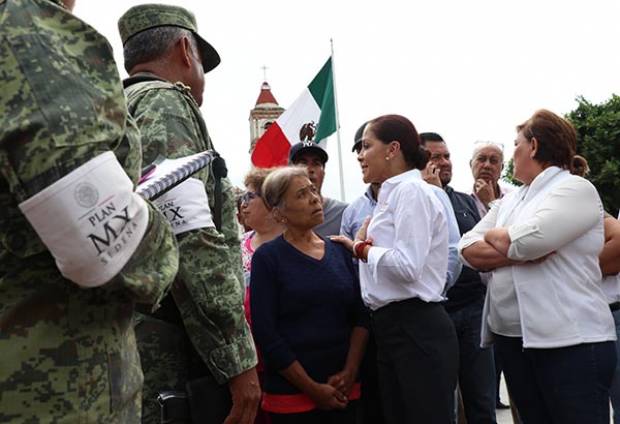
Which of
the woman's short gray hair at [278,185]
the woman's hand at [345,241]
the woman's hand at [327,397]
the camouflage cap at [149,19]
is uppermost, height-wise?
the camouflage cap at [149,19]

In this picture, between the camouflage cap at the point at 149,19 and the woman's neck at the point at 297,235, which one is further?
the woman's neck at the point at 297,235

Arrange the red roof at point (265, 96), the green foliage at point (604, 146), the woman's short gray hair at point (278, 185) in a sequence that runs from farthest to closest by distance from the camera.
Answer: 1. the red roof at point (265, 96)
2. the green foliage at point (604, 146)
3. the woman's short gray hair at point (278, 185)

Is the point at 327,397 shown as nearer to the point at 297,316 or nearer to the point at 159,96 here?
the point at 297,316

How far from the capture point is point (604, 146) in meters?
28.8

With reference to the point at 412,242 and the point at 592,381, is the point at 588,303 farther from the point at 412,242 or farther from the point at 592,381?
the point at 412,242

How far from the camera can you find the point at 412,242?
313 centimetres

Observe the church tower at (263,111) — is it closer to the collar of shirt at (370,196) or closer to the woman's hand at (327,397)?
the collar of shirt at (370,196)

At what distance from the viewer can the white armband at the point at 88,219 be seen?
1.14 m

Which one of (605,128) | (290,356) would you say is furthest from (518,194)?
(605,128)

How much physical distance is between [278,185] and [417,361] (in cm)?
117

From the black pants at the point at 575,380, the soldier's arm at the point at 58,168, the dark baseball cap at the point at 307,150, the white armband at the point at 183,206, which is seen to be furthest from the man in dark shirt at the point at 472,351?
the soldier's arm at the point at 58,168

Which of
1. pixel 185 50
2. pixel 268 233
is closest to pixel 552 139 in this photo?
pixel 185 50

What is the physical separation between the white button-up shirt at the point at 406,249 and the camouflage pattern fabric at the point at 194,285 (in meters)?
1.22

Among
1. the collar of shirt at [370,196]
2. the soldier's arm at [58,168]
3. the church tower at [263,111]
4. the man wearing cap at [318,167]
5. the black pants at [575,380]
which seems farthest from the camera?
the church tower at [263,111]
